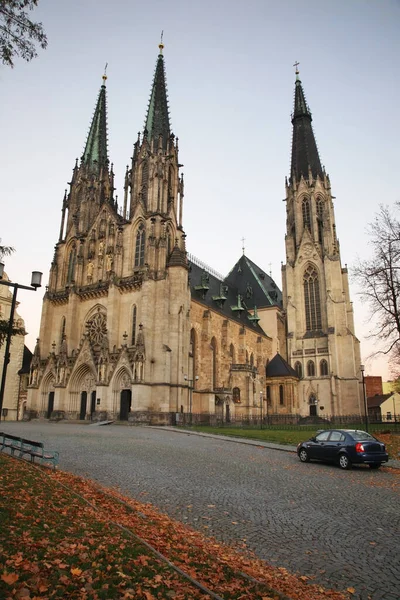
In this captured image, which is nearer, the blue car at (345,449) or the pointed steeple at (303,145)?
the blue car at (345,449)

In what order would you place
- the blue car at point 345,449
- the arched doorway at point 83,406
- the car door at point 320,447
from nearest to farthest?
the blue car at point 345,449
the car door at point 320,447
the arched doorway at point 83,406

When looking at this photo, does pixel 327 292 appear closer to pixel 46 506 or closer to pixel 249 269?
pixel 249 269

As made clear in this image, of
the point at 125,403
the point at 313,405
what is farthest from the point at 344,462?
the point at 313,405

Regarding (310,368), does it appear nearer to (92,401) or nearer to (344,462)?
(92,401)

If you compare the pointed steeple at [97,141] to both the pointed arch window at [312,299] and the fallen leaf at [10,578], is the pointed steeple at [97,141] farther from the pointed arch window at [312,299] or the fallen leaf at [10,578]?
the fallen leaf at [10,578]

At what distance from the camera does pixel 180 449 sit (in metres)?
19.6

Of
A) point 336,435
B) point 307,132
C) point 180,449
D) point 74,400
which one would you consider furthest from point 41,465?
point 307,132

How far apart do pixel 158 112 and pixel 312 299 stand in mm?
32161

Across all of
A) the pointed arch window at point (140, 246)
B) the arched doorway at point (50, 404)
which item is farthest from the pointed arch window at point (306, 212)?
the arched doorway at point (50, 404)

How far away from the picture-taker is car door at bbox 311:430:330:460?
1688 centimetres

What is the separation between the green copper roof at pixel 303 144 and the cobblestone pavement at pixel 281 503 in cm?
5905

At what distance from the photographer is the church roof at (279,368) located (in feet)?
196

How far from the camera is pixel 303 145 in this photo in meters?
71.6

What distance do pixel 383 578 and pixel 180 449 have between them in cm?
1430
